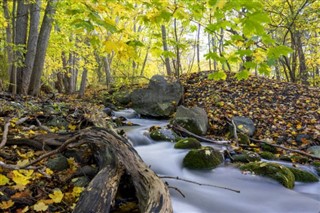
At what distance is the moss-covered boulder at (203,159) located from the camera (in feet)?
15.3

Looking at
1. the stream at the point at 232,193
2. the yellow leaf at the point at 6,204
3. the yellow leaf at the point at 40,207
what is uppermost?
the yellow leaf at the point at 6,204

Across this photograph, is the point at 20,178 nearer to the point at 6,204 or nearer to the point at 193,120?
the point at 6,204

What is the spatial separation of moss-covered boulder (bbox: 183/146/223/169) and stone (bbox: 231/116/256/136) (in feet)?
6.05

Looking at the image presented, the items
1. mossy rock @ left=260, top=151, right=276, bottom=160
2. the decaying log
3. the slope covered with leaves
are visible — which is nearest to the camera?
the decaying log

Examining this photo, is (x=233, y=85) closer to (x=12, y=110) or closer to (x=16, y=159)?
(x=12, y=110)

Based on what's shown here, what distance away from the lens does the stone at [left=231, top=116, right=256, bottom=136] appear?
6449 mm

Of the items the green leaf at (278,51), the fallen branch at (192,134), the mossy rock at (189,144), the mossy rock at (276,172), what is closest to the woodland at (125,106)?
the green leaf at (278,51)

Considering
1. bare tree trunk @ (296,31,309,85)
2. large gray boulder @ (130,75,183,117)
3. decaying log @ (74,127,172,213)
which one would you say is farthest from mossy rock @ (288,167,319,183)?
bare tree trunk @ (296,31,309,85)

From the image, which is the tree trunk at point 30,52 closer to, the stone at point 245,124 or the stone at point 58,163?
the stone at point 58,163

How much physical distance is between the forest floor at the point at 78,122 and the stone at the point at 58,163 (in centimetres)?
5

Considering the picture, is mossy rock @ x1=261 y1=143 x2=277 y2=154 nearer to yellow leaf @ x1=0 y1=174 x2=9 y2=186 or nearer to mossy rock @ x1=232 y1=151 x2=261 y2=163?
mossy rock @ x1=232 y1=151 x2=261 y2=163

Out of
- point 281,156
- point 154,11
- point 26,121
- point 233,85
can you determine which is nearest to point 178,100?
point 233,85

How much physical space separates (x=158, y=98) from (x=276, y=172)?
520 cm

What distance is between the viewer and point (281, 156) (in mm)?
5293
